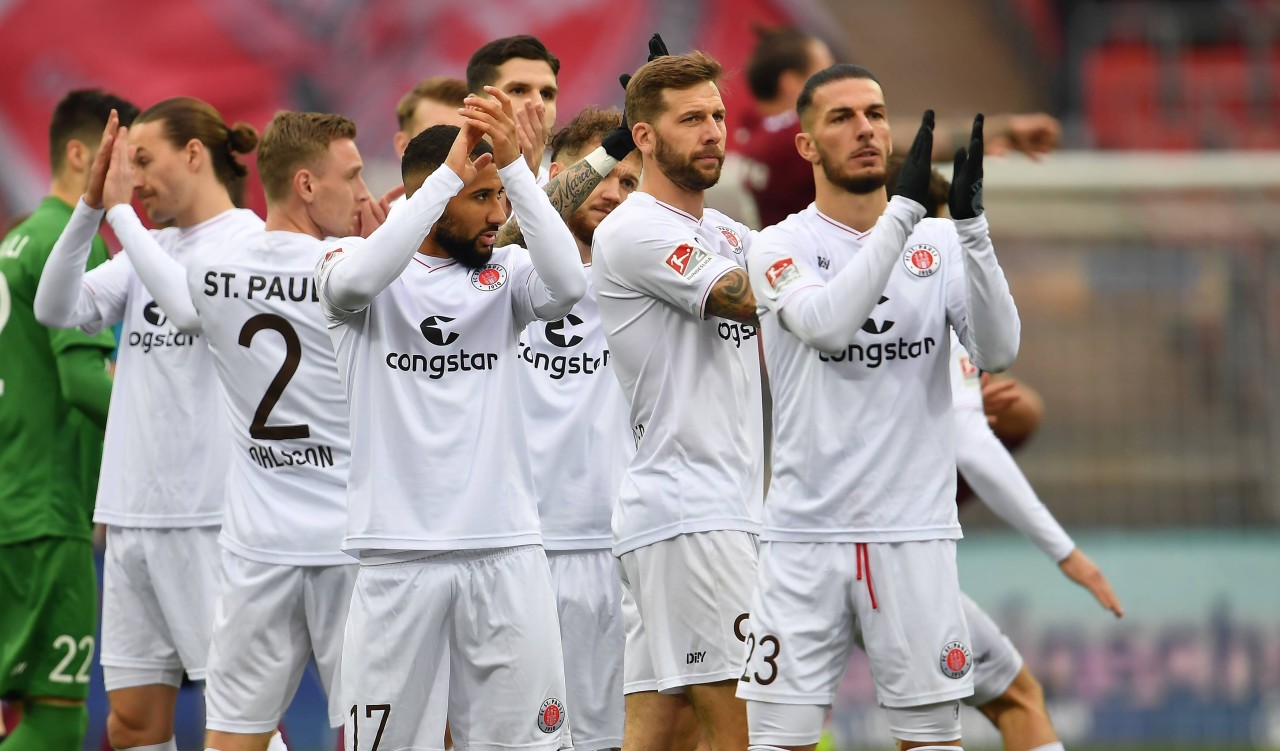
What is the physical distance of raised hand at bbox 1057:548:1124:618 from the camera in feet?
24.4

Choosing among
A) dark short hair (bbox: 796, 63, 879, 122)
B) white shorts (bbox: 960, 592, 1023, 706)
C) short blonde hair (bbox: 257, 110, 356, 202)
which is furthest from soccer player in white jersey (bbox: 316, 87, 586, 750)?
white shorts (bbox: 960, 592, 1023, 706)

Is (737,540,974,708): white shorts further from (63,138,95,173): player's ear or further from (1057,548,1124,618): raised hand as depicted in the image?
(63,138,95,173): player's ear

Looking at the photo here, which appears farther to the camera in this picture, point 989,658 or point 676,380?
point 989,658

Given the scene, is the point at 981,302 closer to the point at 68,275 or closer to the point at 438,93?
the point at 438,93

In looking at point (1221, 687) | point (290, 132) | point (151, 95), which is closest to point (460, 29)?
point (151, 95)

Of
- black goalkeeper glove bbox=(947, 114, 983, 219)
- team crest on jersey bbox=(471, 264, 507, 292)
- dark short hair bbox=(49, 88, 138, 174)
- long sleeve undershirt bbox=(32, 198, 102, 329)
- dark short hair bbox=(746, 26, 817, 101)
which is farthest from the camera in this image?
dark short hair bbox=(746, 26, 817, 101)

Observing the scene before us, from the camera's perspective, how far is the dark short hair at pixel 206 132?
718 cm

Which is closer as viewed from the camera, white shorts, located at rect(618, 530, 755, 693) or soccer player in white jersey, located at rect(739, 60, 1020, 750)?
soccer player in white jersey, located at rect(739, 60, 1020, 750)

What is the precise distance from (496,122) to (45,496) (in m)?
Answer: 3.51

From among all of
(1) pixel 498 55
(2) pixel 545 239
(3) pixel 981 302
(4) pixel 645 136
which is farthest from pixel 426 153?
(1) pixel 498 55

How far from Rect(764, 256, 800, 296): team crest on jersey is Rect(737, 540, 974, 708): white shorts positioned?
0.82 meters

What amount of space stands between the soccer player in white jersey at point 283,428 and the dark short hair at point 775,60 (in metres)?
2.87

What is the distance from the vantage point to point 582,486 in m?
6.86

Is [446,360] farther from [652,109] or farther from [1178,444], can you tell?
[1178,444]
